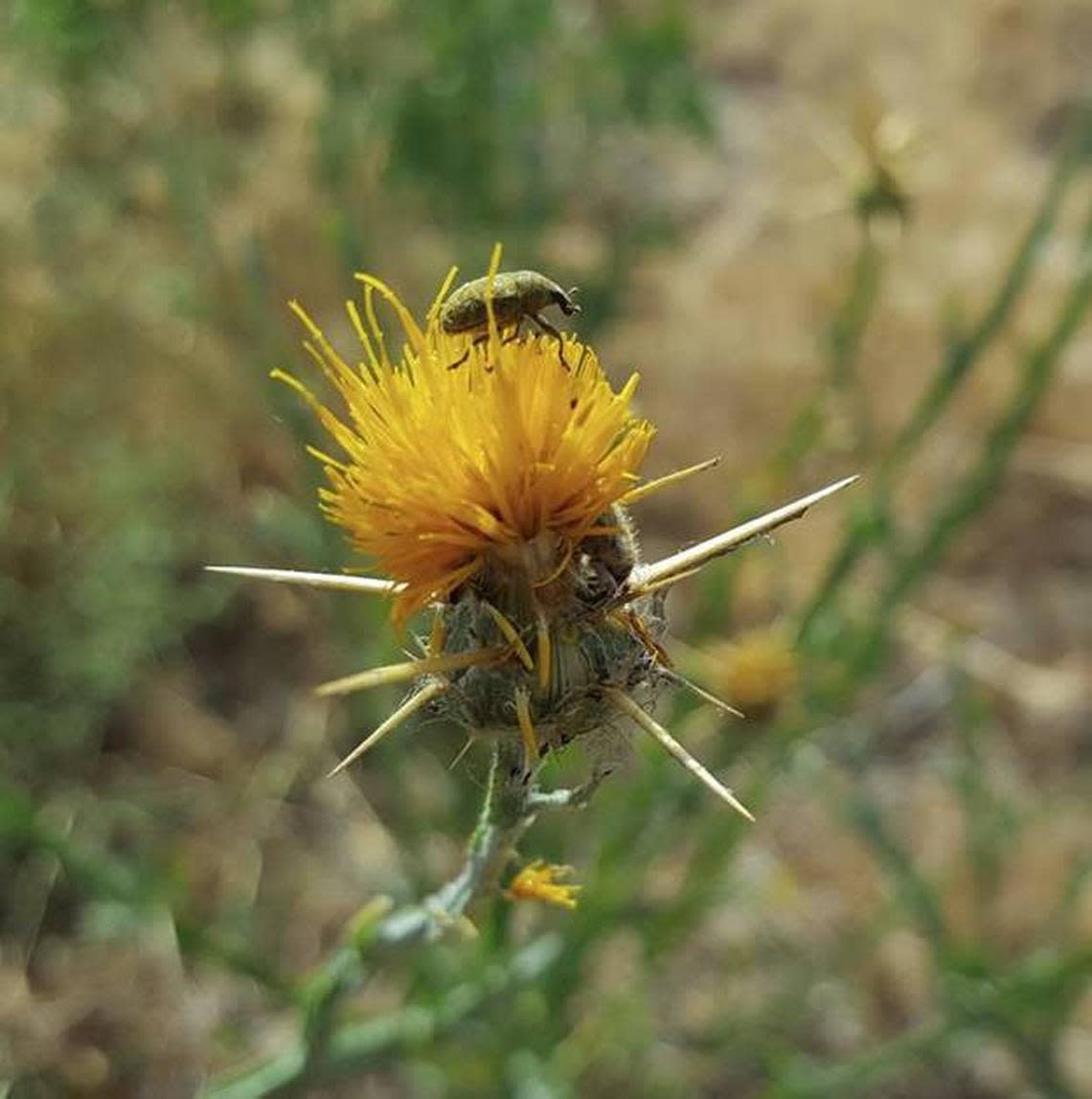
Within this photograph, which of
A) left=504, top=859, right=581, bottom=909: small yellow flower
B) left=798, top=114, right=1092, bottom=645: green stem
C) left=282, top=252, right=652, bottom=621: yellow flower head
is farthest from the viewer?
left=798, top=114, right=1092, bottom=645: green stem

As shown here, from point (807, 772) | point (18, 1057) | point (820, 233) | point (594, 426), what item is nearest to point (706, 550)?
point (594, 426)

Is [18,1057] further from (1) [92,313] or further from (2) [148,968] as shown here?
(1) [92,313]

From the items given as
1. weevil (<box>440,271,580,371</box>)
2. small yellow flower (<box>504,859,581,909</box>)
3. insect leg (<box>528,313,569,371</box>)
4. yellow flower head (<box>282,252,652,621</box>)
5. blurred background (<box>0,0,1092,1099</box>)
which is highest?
weevil (<box>440,271,580,371</box>)

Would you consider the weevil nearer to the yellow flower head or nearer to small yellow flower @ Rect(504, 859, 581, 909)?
the yellow flower head

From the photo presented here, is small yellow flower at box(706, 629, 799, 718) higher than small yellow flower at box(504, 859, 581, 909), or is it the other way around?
small yellow flower at box(504, 859, 581, 909)

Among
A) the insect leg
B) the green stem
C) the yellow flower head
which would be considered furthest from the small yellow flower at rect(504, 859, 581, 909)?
the green stem

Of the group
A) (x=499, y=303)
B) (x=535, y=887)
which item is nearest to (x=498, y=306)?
(x=499, y=303)

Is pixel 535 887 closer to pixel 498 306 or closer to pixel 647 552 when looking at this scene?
pixel 498 306
